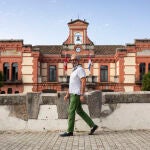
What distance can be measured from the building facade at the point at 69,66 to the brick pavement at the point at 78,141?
35.4 m

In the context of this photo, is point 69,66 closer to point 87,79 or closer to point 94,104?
point 87,79

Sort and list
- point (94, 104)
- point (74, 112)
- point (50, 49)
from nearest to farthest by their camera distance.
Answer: point (74, 112)
point (94, 104)
point (50, 49)

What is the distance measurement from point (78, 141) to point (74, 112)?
0.99m

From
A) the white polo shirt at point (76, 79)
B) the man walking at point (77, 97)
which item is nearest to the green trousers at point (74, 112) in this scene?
the man walking at point (77, 97)

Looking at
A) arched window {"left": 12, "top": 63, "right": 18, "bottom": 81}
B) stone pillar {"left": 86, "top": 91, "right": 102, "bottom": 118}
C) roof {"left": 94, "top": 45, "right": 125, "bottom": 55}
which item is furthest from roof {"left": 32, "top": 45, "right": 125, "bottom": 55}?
stone pillar {"left": 86, "top": 91, "right": 102, "bottom": 118}

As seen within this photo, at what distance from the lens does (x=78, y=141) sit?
6.43m

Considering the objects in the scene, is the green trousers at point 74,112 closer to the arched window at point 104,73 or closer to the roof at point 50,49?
the arched window at point 104,73

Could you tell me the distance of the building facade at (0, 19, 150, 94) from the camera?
142ft

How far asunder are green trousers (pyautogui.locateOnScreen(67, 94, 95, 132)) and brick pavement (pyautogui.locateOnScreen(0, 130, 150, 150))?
0.25 meters

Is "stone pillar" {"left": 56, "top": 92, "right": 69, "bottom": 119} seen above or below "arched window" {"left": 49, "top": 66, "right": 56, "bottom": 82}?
below

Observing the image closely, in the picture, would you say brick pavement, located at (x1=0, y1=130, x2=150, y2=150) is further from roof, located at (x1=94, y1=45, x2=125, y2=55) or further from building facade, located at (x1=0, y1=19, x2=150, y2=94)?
roof, located at (x1=94, y1=45, x2=125, y2=55)

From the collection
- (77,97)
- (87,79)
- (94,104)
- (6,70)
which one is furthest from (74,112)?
(6,70)

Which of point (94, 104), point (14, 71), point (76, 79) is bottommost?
point (94, 104)

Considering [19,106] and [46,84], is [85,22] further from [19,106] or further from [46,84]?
[19,106]
